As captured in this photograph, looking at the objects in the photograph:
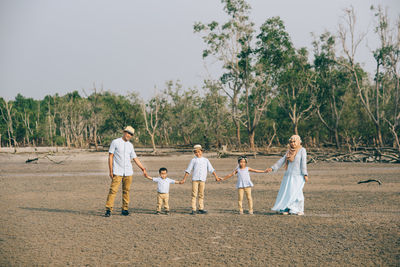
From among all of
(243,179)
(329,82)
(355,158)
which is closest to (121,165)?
(243,179)

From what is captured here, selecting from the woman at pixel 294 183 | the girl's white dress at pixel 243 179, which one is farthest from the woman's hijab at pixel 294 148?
the girl's white dress at pixel 243 179

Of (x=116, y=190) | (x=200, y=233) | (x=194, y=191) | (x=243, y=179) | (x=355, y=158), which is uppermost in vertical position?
(x=243, y=179)

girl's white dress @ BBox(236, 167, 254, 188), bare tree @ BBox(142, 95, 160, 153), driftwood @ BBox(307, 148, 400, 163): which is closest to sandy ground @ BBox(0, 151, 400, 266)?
girl's white dress @ BBox(236, 167, 254, 188)

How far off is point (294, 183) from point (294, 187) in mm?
92

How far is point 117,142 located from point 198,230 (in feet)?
9.48

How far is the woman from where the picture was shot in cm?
890

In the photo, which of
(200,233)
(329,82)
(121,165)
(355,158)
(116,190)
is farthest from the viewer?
(329,82)

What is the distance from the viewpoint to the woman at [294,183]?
8.90 m

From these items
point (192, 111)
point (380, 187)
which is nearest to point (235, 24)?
point (192, 111)

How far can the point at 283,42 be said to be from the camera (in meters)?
45.3

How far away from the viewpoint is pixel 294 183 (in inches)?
352

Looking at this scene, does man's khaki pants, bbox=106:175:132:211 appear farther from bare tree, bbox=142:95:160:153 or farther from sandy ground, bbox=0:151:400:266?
bare tree, bbox=142:95:160:153

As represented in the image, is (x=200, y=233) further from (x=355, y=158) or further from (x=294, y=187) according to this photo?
(x=355, y=158)

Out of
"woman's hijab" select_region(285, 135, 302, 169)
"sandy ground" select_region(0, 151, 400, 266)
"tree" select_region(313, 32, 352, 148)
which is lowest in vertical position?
"sandy ground" select_region(0, 151, 400, 266)
